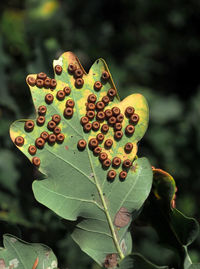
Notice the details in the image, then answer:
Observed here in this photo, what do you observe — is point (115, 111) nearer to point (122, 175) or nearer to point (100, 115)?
point (100, 115)

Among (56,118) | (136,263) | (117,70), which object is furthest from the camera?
(117,70)

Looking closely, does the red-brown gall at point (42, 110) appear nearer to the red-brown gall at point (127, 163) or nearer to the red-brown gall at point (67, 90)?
the red-brown gall at point (67, 90)

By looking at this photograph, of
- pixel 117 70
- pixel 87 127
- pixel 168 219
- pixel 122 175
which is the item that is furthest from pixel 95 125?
pixel 117 70

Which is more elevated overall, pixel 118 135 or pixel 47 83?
pixel 47 83

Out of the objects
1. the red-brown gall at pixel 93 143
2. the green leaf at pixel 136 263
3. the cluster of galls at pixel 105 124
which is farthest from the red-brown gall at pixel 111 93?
the green leaf at pixel 136 263

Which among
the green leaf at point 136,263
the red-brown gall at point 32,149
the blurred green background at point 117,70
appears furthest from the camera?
the blurred green background at point 117,70

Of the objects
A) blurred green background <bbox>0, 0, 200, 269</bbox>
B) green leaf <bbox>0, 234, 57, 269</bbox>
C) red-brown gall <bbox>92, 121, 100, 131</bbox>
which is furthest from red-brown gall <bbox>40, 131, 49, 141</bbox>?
blurred green background <bbox>0, 0, 200, 269</bbox>

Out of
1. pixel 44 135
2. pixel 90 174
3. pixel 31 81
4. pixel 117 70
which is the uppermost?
pixel 31 81
